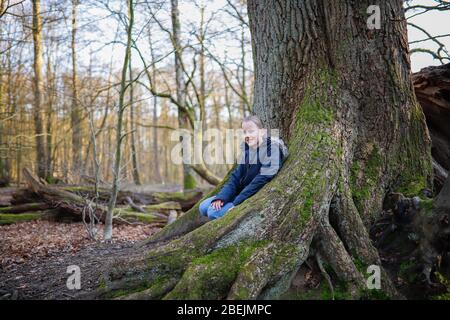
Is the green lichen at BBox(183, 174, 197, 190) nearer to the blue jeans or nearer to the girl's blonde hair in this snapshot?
the blue jeans

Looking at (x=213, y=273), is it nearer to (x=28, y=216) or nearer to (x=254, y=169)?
(x=254, y=169)

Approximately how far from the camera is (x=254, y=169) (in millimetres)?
4262

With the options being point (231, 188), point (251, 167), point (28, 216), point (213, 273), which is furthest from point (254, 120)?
point (28, 216)

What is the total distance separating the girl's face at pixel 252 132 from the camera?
13.6 feet

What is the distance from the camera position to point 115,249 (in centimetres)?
533

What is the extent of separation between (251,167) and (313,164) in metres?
0.93

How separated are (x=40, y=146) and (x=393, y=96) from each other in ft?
44.7

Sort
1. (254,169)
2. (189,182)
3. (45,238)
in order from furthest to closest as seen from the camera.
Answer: (189,182), (45,238), (254,169)

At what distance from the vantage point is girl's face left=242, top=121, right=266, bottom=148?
416 centimetres

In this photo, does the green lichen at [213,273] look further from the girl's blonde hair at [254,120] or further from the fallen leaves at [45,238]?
the fallen leaves at [45,238]

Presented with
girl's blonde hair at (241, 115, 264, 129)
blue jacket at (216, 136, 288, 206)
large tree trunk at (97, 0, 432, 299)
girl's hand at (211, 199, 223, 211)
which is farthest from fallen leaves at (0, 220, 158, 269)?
girl's blonde hair at (241, 115, 264, 129)

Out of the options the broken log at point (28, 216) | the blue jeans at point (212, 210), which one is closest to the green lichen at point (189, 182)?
the broken log at point (28, 216)
